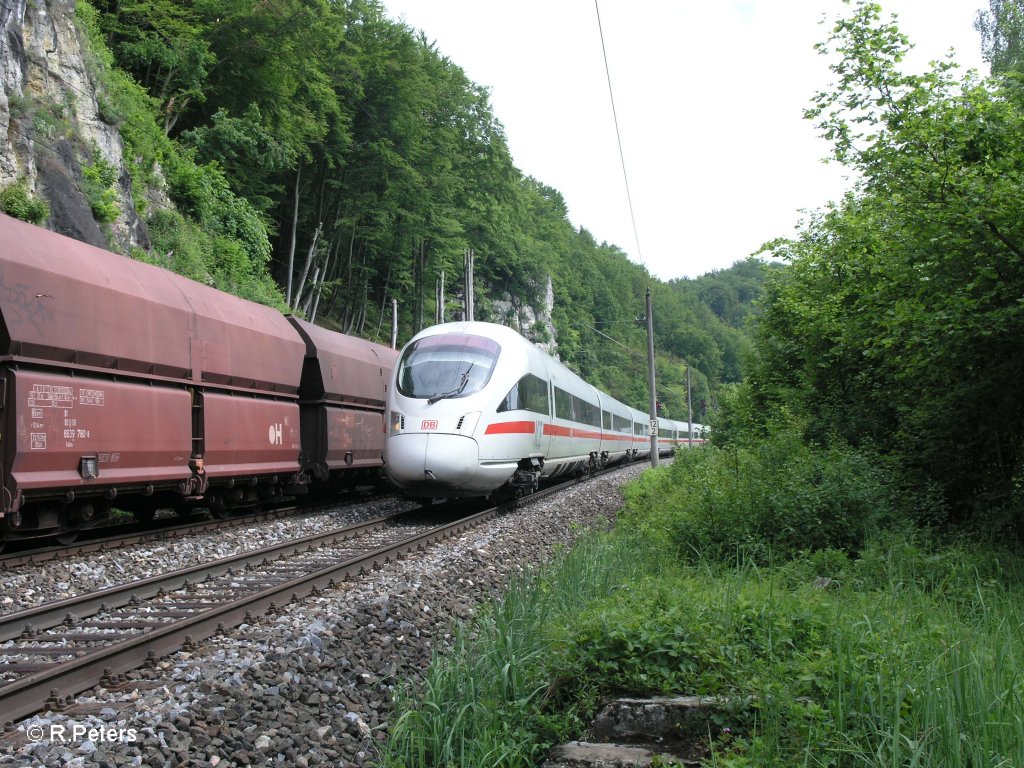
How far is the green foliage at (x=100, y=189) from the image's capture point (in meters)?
18.1

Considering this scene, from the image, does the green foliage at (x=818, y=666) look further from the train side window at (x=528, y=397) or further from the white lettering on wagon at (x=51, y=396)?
the train side window at (x=528, y=397)

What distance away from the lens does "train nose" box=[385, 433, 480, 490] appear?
11930 millimetres

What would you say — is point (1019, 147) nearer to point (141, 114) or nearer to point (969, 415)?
point (969, 415)

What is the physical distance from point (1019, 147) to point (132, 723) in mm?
8266

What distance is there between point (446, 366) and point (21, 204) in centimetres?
905

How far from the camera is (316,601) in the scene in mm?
6516

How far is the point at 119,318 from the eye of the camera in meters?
9.16

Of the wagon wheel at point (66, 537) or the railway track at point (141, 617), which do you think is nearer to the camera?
the railway track at point (141, 617)

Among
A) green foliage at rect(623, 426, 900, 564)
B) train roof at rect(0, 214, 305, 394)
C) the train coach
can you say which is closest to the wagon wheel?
the train coach

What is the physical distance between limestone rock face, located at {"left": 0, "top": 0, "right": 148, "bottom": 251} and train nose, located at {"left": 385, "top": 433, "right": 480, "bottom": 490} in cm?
960

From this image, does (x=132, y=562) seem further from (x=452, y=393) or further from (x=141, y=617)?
(x=452, y=393)

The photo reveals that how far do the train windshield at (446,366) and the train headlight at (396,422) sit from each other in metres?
0.38

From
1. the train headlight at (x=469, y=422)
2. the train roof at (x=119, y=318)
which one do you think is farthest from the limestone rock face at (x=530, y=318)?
the train roof at (x=119, y=318)

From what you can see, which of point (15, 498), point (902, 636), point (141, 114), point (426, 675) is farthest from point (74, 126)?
point (902, 636)
